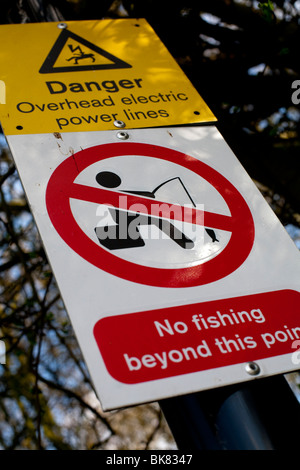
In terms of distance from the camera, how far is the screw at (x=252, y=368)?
1316mm

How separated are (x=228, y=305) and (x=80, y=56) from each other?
4.32 feet

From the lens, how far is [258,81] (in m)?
3.26

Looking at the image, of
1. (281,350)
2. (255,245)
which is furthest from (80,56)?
(281,350)

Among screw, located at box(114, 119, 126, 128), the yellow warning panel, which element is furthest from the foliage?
screw, located at box(114, 119, 126, 128)

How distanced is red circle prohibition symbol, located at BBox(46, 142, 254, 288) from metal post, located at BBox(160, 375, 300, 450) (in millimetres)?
302

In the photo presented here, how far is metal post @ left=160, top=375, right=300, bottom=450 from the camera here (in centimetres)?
127

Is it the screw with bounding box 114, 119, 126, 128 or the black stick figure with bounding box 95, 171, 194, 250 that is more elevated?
the screw with bounding box 114, 119, 126, 128

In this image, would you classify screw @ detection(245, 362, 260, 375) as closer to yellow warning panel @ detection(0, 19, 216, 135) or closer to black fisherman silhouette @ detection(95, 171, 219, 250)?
black fisherman silhouette @ detection(95, 171, 219, 250)

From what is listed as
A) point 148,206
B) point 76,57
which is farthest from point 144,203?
point 76,57

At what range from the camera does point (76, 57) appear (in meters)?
2.20

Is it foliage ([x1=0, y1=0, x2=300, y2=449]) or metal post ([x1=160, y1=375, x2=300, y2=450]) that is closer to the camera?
metal post ([x1=160, y1=375, x2=300, y2=450])

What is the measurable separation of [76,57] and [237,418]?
1.57m

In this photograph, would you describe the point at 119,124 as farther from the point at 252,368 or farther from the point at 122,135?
the point at 252,368
